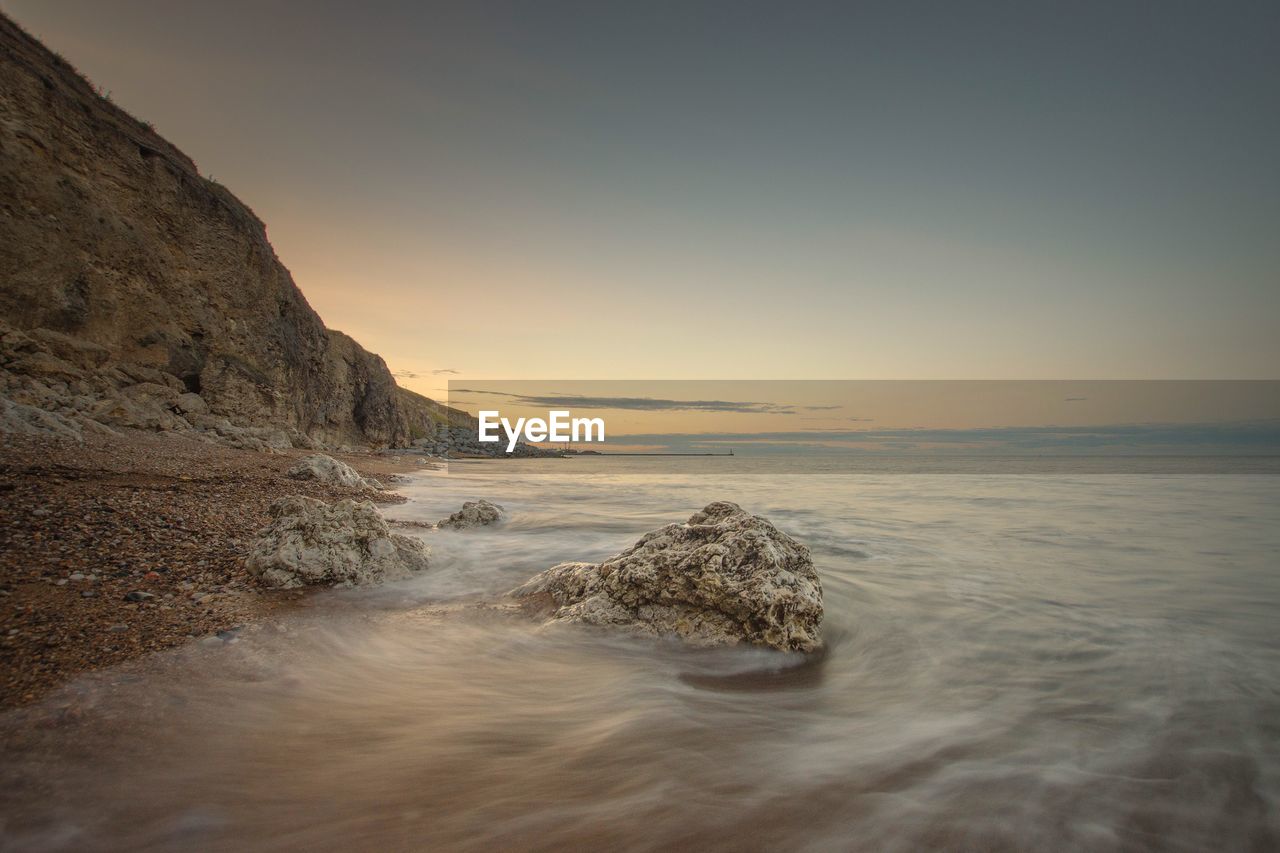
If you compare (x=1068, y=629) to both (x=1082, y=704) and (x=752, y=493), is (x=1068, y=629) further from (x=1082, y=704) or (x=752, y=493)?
(x=752, y=493)

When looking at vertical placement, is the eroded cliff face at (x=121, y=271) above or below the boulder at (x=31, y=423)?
above

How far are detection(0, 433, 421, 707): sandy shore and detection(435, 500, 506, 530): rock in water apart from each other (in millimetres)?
2724

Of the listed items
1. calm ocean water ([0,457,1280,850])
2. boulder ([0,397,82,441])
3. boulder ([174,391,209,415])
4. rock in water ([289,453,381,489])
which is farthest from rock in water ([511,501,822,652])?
boulder ([174,391,209,415])

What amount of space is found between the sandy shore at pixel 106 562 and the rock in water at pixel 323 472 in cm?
264

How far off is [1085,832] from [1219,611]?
5.28 metres

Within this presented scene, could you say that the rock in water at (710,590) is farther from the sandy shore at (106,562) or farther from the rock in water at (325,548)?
the sandy shore at (106,562)

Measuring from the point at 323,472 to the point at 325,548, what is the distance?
6.59 metres

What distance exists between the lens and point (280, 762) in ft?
8.04

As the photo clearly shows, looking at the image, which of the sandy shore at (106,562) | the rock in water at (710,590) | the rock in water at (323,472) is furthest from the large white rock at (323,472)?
the rock in water at (710,590)

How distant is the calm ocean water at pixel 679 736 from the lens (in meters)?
2.14

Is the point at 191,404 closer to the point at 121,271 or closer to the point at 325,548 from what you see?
the point at 121,271

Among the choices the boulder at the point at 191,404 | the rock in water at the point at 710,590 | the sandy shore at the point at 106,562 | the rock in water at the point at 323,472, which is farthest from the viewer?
the boulder at the point at 191,404

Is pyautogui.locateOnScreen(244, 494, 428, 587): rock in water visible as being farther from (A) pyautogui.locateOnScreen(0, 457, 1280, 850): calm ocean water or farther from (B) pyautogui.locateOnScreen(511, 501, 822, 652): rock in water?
(B) pyautogui.locateOnScreen(511, 501, 822, 652): rock in water

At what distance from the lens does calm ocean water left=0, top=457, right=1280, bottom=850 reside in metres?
2.14
